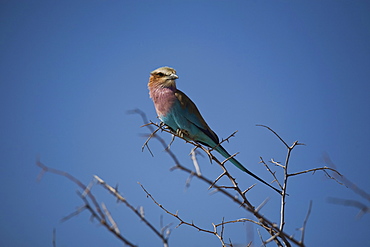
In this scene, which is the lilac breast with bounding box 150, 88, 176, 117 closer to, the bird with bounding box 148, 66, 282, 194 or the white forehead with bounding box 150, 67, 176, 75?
the bird with bounding box 148, 66, 282, 194

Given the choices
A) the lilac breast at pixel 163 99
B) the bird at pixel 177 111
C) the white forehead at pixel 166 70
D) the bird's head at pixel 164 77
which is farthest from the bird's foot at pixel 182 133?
the white forehead at pixel 166 70

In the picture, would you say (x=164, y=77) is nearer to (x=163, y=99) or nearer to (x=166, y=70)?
(x=166, y=70)

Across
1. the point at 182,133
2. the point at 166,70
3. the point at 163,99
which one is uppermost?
the point at 166,70

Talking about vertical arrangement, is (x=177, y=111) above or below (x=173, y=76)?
below

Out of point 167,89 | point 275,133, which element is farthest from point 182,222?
point 167,89

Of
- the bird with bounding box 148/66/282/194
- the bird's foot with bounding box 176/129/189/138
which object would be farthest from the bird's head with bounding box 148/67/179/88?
the bird's foot with bounding box 176/129/189/138

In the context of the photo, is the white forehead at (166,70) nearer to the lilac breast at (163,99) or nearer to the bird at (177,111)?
the bird at (177,111)

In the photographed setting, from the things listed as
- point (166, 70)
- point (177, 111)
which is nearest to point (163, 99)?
point (177, 111)

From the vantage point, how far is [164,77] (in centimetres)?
443

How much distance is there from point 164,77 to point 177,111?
0.48 m

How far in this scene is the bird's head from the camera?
4395mm

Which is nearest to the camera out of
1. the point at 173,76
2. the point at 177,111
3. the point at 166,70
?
the point at 177,111

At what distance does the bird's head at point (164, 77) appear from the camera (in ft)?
14.4

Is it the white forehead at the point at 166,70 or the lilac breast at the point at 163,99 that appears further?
the white forehead at the point at 166,70
